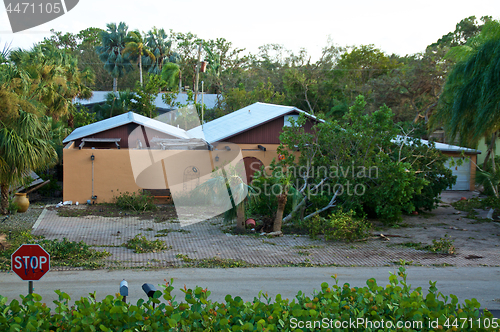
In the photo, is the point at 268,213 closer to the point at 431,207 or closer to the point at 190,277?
the point at 190,277

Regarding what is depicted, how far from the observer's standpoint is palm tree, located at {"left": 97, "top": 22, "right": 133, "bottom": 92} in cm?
4203

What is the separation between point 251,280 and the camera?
874cm

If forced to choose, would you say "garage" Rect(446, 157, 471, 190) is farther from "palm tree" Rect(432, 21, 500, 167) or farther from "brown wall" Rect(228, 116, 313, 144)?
"palm tree" Rect(432, 21, 500, 167)

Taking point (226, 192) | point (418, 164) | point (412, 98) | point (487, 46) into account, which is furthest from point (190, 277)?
point (412, 98)

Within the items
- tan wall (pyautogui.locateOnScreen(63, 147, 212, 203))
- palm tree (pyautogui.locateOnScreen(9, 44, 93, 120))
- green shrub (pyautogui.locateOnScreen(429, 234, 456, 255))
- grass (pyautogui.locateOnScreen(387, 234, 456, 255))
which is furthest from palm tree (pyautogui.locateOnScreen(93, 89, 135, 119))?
green shrub (pyautogui.locateOnScreen(429, 234, 456, 255))

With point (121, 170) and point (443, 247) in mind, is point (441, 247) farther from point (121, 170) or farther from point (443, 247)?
point (121, 170)

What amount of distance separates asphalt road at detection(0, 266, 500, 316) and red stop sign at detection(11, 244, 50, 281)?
2621 mm

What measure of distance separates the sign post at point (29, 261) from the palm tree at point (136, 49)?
3813 cm

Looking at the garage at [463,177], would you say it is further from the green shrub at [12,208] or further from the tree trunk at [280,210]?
the green shrub at [12,208]

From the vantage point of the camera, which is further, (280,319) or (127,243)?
(127,243)

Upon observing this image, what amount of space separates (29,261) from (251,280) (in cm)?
486

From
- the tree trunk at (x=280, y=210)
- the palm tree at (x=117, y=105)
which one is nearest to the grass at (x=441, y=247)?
the tree trunk at (x=280, y=210)

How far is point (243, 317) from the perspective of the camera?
3.75 meters

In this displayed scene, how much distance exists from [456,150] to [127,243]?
65.0ft
